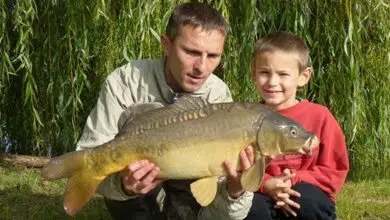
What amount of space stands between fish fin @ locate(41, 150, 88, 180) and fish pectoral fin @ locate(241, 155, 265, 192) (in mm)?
578

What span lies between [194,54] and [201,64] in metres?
0.06

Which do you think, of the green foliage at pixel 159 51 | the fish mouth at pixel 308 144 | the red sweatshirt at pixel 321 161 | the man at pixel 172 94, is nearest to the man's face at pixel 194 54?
the man at pixel 172 94

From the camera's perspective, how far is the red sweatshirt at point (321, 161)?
3.14 meters

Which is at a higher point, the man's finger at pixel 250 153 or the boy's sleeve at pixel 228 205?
the man's finger at pixel 250 153

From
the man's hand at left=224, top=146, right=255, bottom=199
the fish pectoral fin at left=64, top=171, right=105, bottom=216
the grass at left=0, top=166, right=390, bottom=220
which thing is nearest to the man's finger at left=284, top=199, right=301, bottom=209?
the man's hand at left=224, top=146, right=255, bottom=199

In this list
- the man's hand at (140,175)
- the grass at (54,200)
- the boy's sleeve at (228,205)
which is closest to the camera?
the man's hand at (140,175)

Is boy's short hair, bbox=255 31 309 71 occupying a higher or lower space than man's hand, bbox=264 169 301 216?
higher

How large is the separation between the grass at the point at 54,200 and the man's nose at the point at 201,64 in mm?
1431

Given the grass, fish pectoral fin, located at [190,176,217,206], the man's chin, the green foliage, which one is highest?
the man's chin

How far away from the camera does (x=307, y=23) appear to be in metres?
4.91

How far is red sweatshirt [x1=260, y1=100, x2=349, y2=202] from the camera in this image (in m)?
3.14

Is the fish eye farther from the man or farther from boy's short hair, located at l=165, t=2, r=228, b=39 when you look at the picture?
boy's short hair, located at l=165, t=2, r=228, b=39

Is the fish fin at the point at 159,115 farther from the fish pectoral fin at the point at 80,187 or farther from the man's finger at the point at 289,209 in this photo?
the man's finger at the point at 289,209

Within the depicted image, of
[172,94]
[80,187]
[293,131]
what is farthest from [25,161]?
[293,131]
